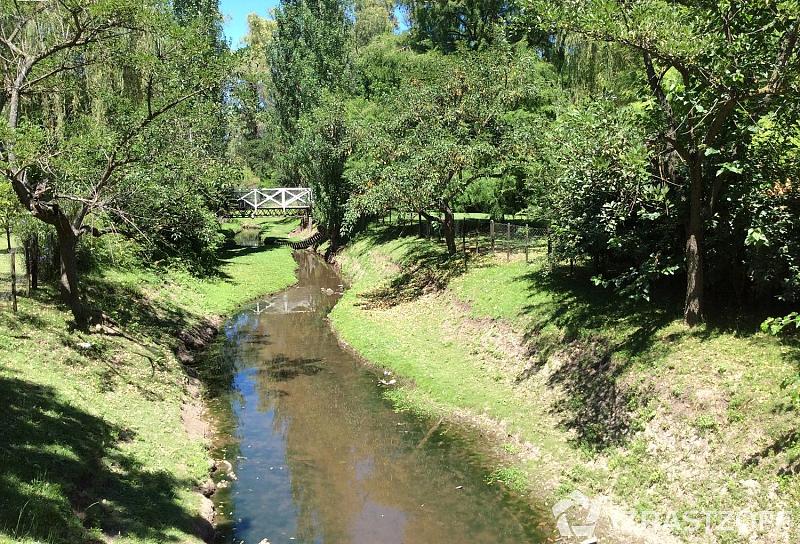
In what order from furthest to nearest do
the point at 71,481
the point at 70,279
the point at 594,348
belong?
the point at 70,279, the point at 594,348, the point at 71,481

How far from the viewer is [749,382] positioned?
1116cm

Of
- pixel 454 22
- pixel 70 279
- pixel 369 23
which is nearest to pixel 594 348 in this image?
pixel 70 279

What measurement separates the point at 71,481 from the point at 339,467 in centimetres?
557

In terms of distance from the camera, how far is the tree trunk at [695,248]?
12953 mm

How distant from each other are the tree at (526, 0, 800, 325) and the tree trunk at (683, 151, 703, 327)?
5cm

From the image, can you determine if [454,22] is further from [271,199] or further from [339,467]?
[339,467]

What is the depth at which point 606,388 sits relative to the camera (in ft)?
45.3

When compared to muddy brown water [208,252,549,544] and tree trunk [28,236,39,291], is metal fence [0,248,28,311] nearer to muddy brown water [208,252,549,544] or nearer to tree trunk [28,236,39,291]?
tree trunk [28,236,39,291]

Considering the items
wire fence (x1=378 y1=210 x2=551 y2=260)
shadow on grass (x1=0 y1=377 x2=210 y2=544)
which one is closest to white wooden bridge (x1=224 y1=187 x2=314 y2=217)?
wire fence (x1=378 y1=210 x2=551 y2=260)

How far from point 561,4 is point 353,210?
15481mm

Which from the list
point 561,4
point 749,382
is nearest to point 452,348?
point 749,382

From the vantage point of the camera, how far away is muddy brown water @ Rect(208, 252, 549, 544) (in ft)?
36.0

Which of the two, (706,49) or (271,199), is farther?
(271,199)

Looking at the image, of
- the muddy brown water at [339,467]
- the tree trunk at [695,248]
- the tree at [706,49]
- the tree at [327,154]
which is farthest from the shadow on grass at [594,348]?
the tree at [327,154]
